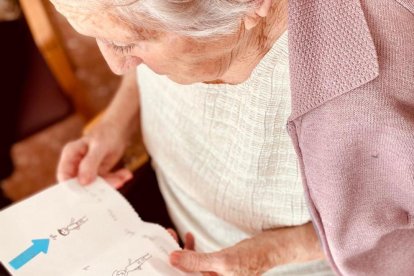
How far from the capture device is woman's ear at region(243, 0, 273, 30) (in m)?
0.66

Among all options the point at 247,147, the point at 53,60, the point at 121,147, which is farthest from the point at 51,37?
the point at 247,147

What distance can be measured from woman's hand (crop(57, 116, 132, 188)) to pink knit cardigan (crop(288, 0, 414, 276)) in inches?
18.1

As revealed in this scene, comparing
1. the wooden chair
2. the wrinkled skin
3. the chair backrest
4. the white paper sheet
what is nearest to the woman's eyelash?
the wrinkled skin

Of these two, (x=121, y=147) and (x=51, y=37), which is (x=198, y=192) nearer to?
(x=121, y=147)

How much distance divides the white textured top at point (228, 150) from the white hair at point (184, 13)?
0.14 m

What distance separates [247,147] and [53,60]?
1.01m

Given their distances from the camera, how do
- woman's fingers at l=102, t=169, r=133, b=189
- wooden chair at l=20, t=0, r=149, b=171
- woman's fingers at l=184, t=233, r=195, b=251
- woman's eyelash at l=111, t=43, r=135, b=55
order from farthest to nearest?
wooden chair at l=20, t=0, r=149, b=171 → woman's fingers at l=102, t=169, r=133, b=189 → woman's fingers at l=184, t=233, r=195, b=251 → woman's eyelash at l=111, t=43, r=135, b=55

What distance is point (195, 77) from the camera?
0.76m

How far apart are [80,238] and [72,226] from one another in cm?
3

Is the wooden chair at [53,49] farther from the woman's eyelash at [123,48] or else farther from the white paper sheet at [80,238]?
the woman's eyelash at [123,48]

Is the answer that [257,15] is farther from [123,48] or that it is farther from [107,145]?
[107,145]

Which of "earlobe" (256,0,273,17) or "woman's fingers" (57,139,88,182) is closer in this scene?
"earlobe" (256,0,273,17)

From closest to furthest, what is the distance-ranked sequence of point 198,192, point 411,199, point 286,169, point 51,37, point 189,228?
point 411,199
point 286,169
point 198,192
point 189,228
point 51,37

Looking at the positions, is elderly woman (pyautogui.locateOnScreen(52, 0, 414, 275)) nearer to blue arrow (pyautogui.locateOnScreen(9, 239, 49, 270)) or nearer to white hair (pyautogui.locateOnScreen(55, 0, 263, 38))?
white hair (pyautogui.locateOnScreen(55, 0, 263, 38))
